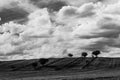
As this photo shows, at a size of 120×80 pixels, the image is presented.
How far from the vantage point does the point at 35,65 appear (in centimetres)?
16462

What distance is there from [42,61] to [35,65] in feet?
30.8

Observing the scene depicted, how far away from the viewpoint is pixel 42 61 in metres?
173
